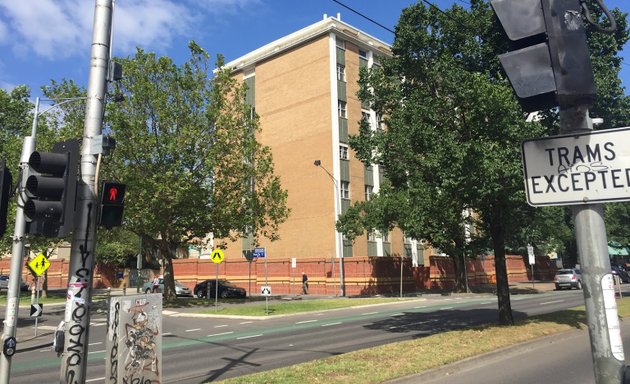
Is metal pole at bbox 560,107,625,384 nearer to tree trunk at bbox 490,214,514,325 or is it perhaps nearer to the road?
the road

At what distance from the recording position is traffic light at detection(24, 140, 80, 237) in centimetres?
575

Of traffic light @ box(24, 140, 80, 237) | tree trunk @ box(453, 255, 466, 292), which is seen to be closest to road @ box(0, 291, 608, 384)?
traffic light @ box(24, 140, 80, 237)

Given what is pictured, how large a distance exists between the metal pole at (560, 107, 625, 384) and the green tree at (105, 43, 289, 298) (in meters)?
21.7

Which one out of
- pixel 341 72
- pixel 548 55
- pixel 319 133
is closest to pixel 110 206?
pixel 548 55

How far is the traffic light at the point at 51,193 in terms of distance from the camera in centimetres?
575

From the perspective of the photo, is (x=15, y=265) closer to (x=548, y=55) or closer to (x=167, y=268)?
(x=548, y=55)

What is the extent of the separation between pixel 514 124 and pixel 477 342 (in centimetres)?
504

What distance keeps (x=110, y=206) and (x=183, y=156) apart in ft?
63.0

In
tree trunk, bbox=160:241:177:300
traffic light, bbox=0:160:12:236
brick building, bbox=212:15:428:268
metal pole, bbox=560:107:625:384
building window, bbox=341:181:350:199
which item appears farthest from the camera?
building window, bbox=341:181:350:199

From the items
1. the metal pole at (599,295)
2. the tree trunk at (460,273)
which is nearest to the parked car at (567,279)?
the tree trunk at (460,273)

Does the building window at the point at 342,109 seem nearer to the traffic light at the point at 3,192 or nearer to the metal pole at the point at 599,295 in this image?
the traffic light at the point at 3,192

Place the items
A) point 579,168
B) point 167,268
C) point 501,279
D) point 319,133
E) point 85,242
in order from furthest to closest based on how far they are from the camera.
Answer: point 319,133 < point 167,268 < point 501,279 < point 85,242 < point 579,168

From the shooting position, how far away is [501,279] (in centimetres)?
1367

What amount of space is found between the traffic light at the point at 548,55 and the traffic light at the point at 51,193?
16.8ft
